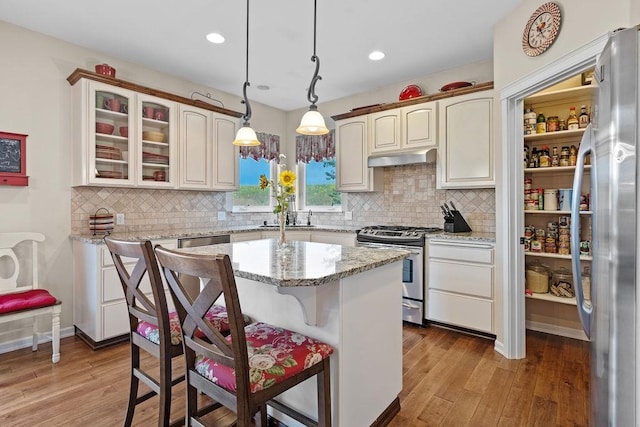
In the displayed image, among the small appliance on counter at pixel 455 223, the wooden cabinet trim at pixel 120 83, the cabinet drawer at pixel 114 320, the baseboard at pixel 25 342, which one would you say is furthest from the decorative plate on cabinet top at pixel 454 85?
the baseboard at pixel 25 342

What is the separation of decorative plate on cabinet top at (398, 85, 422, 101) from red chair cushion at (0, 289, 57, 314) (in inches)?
147

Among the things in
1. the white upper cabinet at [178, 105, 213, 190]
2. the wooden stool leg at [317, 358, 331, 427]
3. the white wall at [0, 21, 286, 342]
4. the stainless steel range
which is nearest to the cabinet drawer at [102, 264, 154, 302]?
the white wall at [0, 21, 286, 342]

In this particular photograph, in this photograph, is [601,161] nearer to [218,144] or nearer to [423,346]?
[423,346]

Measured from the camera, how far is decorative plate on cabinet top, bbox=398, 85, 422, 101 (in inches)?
147

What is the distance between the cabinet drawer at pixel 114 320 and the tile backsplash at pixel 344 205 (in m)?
0.83

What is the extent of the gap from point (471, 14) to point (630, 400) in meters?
2.66

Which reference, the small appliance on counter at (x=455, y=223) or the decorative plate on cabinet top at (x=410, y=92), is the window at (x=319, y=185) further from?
the small appliance on counter at (x=455, y=223)

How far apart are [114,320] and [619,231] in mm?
3290

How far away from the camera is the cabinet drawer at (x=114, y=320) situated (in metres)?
2.77

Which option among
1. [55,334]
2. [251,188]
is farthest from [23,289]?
[251,188]

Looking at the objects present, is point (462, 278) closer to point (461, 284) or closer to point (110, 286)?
point (461, 284)

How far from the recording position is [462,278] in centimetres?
305

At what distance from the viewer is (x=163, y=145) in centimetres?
346

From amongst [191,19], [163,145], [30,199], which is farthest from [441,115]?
[30,199]
